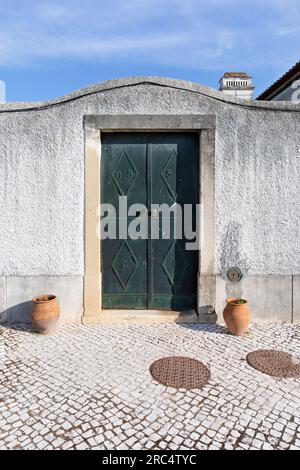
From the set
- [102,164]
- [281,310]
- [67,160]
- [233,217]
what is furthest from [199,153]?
[281,310]

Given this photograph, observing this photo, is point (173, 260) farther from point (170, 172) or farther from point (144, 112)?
point (144, 112)

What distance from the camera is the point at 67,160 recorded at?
4.65m

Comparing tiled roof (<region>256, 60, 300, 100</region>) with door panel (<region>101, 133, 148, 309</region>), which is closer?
door panel (<region>101, 133, 148, 309</region>)

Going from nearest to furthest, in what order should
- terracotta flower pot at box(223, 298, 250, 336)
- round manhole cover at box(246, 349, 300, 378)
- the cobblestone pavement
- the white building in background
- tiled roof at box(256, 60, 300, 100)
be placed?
the cobblestone pavement → round manhole cover at box(246, 349, 300, 378) → terracotta flower pot at box(223, 298, 250, 336) → tiled roof at box(256, 60, 300, 100) → the white building in background

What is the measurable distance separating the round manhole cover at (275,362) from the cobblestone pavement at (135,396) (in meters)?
0.11

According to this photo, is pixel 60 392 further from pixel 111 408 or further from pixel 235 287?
pixel 235 287

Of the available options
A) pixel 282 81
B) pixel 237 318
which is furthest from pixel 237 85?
pixel 237 318

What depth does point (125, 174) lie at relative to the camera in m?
4.82

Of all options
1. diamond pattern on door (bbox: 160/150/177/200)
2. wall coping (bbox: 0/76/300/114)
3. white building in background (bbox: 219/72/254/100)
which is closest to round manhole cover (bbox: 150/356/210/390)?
diamond pattern on door (bbox: 160/150/177/200)

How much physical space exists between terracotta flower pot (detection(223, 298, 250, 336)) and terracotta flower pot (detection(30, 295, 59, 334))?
2564 millimetres

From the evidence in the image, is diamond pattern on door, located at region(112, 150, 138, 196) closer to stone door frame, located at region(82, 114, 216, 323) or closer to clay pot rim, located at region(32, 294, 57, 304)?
stone door frame, located at region(82, 114, 216, 323)

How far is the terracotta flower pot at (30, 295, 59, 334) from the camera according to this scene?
13.9 ft

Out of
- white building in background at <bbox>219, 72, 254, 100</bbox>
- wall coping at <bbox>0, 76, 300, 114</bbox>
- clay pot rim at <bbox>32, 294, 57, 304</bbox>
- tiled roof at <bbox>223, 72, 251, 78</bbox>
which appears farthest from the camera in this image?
tiled roof at <bbox>223, 72, 251, 78</bbox>

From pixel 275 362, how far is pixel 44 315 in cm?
314
